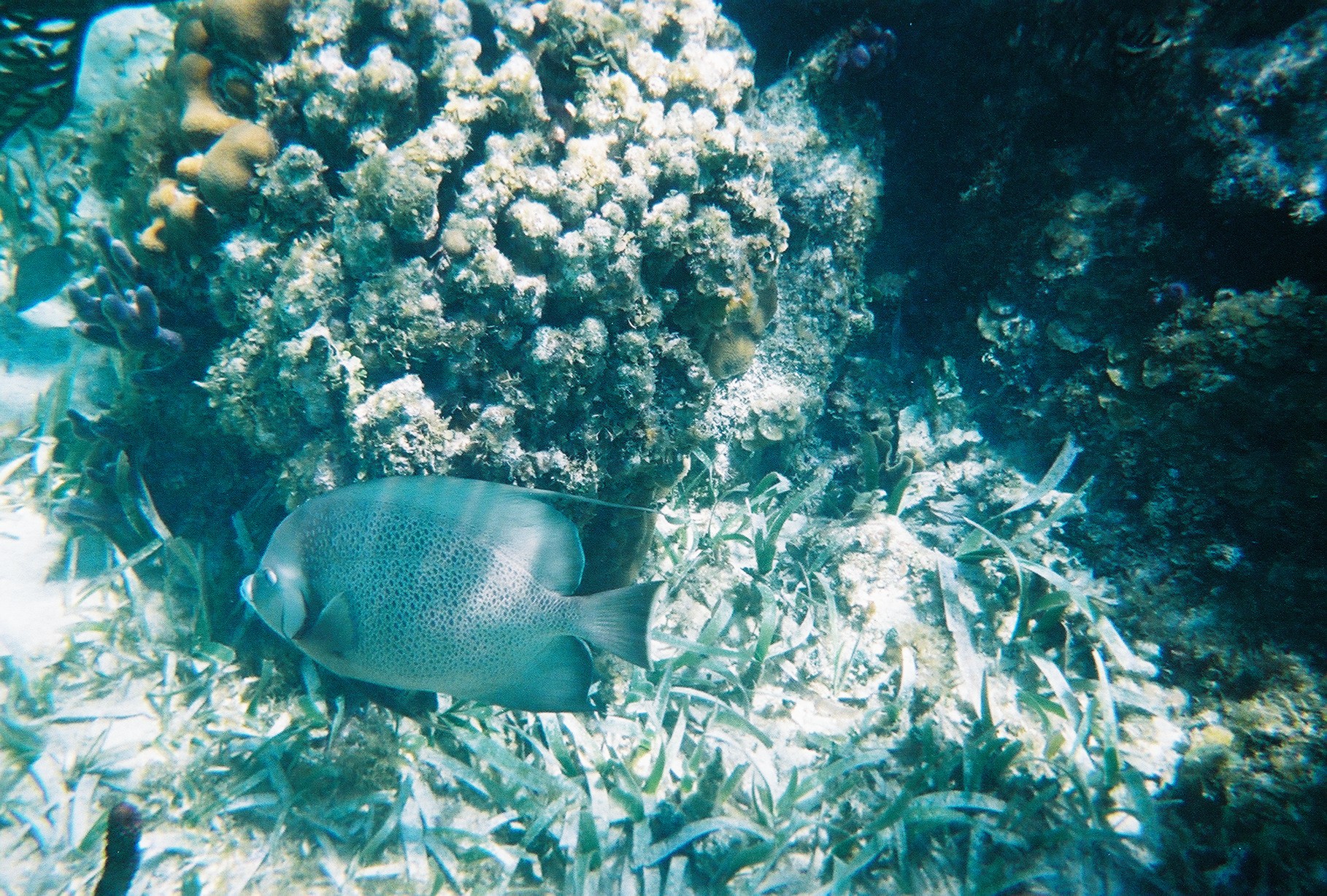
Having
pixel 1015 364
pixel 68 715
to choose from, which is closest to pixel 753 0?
pixel 1015 364

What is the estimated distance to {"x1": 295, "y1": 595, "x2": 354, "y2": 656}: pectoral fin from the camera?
6.21 ft

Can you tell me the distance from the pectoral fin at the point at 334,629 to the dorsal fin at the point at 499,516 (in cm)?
34

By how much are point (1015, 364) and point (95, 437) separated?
5.54m

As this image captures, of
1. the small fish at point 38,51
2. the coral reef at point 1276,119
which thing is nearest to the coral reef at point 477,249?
the small fish at point 38,51

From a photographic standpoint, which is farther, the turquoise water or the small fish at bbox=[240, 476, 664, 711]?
the turquoise water

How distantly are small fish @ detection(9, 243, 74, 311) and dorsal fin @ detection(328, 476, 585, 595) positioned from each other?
3.77 meters

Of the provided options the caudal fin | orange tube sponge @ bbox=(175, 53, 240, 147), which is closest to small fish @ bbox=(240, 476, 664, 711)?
the caudal fin

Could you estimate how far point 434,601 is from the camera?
1.92m

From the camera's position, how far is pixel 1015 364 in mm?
3545

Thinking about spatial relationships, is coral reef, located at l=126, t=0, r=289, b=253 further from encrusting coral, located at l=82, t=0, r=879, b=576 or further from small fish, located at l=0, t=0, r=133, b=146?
small fish, located at l=0, t=0, r=133, b=146

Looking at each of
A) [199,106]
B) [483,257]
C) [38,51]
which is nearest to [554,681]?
[483,257]

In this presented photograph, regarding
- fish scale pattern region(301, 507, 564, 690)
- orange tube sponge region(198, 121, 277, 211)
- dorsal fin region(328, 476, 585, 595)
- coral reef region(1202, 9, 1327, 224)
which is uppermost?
coral reef region(1202, 9, 1327, 224)

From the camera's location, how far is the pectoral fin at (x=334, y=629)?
1894 mm

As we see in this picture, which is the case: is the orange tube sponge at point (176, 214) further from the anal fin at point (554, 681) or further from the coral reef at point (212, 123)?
the anal fin at point (554, 681)
